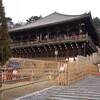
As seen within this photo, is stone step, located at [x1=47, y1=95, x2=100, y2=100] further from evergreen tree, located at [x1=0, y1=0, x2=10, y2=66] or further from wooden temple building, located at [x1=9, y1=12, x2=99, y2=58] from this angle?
wooden temple building, located at [x1=9, y1=12, x2=99, y2=58]

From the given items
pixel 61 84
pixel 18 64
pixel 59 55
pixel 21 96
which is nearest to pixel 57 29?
pixel 59 55

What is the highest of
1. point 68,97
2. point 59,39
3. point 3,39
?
point 59,39

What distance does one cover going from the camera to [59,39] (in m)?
35.9

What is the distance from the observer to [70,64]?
1975 cm

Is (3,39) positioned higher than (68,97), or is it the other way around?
(3,39)

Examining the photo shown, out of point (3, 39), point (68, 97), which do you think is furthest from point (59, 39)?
point (3, 39)

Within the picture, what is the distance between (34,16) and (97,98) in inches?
2898

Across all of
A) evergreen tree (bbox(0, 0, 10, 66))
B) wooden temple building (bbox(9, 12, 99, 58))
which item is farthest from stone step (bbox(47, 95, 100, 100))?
wooden temple building (bbox(9, 12, 99, 58))

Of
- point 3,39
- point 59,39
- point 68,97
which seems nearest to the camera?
point 3,39

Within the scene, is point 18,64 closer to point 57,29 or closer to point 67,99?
point 67,99

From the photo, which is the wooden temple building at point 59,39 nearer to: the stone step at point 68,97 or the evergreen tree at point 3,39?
the stone step at point 68,97

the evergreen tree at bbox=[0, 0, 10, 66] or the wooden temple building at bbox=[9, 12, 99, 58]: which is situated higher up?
the wooden temple building at bbox=[9, 12, 99, 58]

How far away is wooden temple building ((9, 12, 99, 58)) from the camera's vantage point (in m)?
34.9

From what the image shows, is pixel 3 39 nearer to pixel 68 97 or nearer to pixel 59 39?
pixel 68 97
